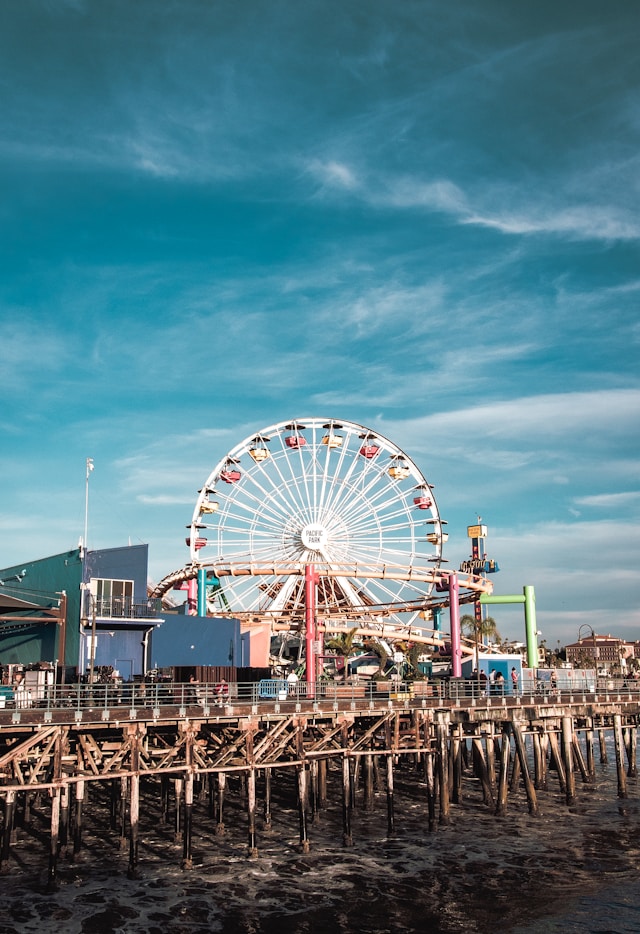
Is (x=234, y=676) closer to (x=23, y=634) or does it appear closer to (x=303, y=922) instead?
(x=23, y=634)

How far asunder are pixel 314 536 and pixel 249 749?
5008cm

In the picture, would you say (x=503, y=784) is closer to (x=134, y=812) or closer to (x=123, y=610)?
(x=134, y=812)

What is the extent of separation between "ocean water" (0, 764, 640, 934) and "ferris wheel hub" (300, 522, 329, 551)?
1626 inches

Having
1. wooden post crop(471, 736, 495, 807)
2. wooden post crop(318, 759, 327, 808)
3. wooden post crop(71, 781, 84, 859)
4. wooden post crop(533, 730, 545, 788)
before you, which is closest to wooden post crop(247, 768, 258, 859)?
wooden post crop(71, 781, 84, 859)

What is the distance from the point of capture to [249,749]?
31922mm

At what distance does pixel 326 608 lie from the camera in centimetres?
8069

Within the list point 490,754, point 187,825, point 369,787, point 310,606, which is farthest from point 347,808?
point 310,606

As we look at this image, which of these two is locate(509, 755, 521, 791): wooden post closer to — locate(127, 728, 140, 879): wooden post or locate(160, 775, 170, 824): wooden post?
locate(160, 775, 170, 824): wooden post

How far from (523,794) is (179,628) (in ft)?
79.6

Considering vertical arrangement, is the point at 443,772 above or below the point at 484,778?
above

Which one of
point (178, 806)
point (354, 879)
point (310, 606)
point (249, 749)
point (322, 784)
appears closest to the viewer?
point (354, 879)

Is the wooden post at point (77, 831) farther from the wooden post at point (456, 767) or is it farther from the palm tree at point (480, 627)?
the palm tree at point (480, 627)

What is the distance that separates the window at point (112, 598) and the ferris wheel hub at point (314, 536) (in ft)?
95.7

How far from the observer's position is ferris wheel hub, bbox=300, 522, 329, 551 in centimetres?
8125
